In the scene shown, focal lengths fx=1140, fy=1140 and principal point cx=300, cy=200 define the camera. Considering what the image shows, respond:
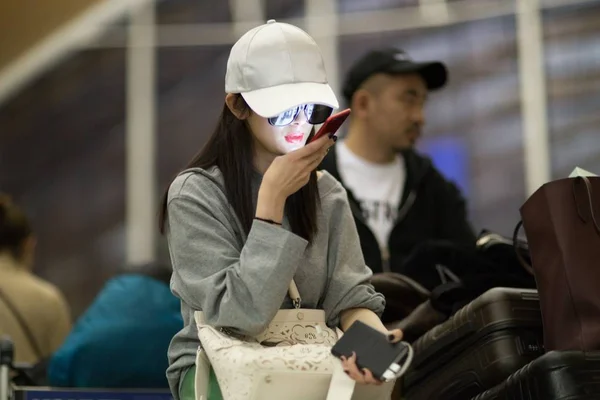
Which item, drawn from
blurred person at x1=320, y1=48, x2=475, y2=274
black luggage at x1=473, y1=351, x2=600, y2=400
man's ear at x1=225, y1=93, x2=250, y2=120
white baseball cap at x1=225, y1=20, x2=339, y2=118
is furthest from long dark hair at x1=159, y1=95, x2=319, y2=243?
blurred person at x1=320, y1=48, x2=475, y2=274

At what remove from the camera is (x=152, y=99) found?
7992mm

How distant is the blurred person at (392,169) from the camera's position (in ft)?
13.4

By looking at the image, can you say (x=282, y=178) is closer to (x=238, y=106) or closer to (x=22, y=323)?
(x=238, y=106)

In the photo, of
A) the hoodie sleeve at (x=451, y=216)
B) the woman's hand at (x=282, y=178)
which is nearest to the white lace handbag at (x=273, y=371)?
the woman's hand at (x=282, y=178)

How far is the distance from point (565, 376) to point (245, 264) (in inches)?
31.8

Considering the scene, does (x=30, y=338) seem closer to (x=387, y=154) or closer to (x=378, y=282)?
(x=387, y=154)

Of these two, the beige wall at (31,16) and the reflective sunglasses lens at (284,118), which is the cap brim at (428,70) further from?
the beige wall at (31,16)

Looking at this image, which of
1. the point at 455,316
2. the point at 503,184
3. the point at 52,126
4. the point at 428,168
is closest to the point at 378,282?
the point at 455,316

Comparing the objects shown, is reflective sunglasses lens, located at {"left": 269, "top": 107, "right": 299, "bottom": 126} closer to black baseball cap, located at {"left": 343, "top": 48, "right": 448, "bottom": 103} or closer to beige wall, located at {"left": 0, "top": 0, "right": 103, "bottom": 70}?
black baseball cap, located at {"left": 343, "top": 48, "right": 448, "bottom": 103}

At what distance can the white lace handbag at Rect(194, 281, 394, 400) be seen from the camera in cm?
208

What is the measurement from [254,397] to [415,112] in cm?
255

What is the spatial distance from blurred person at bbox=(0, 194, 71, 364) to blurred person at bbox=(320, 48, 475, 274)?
56.0 inches

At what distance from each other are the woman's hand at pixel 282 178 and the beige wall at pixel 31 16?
5938 millimetres

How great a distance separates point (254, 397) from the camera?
2.08 meters
